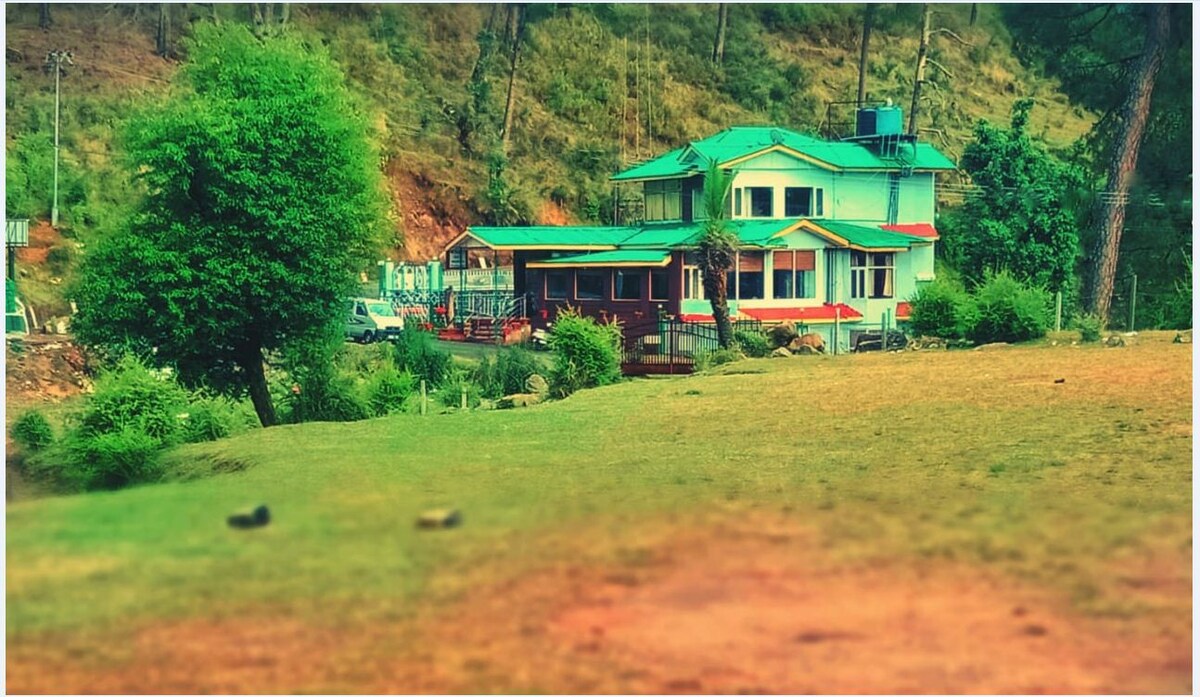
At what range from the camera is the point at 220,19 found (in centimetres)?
1772

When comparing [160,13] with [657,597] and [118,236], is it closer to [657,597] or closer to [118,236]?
[118,236]

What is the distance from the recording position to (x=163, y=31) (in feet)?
59.9

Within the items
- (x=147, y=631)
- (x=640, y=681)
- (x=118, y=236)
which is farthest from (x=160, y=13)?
(x=640, y=681)

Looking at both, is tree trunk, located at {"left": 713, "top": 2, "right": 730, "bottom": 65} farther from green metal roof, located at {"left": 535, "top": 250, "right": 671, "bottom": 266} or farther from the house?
green metal roof, located at {"left": 535, "top": 250, "right": 671, "bottom": 266}

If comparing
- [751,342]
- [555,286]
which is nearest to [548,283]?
[555,286]

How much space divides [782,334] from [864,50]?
10.0ft

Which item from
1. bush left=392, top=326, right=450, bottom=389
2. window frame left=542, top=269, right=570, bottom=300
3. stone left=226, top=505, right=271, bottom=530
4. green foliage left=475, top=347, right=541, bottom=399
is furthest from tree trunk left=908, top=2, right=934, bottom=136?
stone left=226, top=505, right=271, bottom=530

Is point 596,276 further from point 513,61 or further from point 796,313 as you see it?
point 513,61

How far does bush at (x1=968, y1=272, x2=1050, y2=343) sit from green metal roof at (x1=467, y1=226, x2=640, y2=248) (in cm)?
411

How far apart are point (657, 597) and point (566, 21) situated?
9942mm

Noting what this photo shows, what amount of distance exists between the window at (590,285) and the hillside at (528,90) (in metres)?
0.63

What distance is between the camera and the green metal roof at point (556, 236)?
1742 cm

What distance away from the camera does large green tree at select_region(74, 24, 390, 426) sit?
17219mm

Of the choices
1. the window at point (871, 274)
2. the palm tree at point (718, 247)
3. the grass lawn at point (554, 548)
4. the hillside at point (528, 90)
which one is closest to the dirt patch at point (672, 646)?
the grass lawn at point (554, 548)
